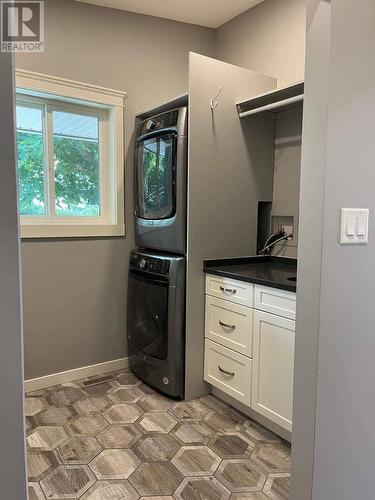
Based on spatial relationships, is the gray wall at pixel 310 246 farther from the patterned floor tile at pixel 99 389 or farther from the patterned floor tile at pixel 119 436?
the patterned floor tile at pixel 99 389

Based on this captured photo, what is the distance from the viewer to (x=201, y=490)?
1673 millimetres

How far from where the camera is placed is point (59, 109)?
2.64 meters

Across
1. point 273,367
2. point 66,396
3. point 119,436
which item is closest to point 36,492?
point 119,436

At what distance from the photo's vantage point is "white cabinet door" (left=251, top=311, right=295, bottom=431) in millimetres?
1912

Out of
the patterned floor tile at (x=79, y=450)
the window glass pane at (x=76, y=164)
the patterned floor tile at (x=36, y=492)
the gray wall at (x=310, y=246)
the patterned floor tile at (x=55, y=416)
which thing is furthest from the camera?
the window glass pane at (x=76, y=164)

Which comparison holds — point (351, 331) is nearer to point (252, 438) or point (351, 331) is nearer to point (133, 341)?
point (252, 438)

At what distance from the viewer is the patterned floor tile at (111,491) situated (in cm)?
161

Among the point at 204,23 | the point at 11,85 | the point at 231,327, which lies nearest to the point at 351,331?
the point at 231,327

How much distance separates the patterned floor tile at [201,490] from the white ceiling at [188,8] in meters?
3.01

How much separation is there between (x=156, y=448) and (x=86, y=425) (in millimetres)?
483

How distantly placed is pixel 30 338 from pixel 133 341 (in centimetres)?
73

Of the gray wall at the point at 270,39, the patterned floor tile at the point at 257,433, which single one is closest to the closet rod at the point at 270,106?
the gray wall at the point at 270,39

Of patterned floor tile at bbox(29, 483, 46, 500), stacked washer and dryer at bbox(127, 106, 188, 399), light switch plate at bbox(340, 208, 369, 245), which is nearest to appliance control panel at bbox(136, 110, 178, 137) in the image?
stacked washer and dryer at bbox(127, 106, 188, 399)

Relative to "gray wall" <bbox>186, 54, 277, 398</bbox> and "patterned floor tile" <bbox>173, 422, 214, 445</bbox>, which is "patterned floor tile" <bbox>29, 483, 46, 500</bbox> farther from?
"gray wall" <bbox>186, 54, 277, 398</bbox>
